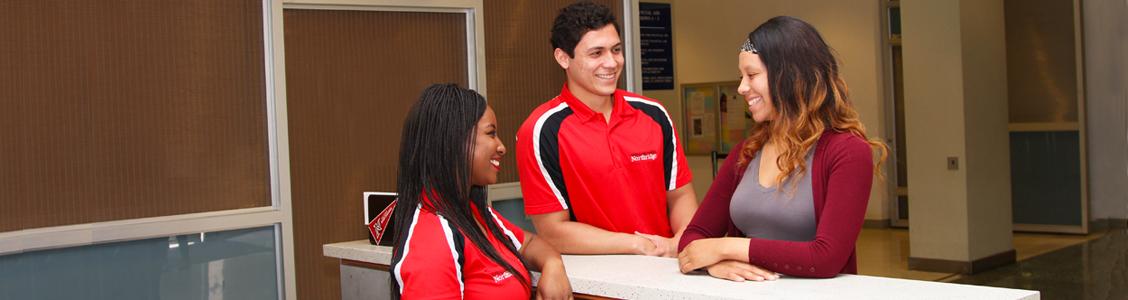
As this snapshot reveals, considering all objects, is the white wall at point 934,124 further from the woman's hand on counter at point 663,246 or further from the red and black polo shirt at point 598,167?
the woman's hand on counter at point 663,246

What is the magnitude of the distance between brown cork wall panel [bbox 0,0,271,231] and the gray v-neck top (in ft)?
7.43

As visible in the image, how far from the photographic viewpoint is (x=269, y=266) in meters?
4.29

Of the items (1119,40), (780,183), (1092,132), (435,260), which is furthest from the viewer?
(1092,132)

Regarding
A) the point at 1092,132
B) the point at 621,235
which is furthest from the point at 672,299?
the point at 1092,132

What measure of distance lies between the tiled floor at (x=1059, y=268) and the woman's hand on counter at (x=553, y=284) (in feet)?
11.6

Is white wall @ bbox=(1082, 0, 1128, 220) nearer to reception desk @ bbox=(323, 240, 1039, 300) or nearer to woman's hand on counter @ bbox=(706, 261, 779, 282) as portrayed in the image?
reception desk @ bbox=(323, 240, 1039, 300)

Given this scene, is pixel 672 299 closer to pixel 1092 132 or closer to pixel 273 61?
pixel 273 61

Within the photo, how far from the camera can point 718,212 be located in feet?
8.61

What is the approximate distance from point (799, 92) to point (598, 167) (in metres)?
0.97

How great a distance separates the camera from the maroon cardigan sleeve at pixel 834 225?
2242 mm

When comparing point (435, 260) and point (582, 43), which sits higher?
point (582, 43)

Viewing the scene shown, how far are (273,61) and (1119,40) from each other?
3543 millimetres

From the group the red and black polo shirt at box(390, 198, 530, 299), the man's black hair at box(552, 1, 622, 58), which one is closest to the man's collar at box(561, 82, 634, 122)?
the man's black hair at box(552, 1, 622, 58)

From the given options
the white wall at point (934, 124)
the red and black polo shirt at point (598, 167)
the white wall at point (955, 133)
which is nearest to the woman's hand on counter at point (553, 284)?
the red and black polo shirt at point (598, 167)
